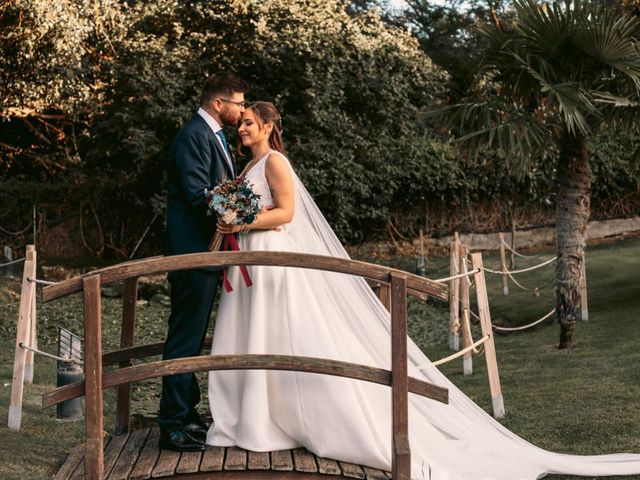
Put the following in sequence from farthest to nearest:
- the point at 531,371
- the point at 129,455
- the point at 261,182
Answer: the point at 531,371, the point at 261,182, the point at 129,455

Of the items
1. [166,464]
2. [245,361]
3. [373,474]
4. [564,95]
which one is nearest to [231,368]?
[245,361]

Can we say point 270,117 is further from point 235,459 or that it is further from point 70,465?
point 70,465

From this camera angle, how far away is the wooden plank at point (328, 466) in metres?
A: 4.82

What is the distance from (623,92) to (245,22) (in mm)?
9359

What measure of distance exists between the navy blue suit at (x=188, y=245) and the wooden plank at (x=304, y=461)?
2.26ft

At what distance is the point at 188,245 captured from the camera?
531 centimetres

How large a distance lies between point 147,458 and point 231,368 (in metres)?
0.77

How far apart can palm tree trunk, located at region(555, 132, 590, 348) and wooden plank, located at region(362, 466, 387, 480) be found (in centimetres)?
659

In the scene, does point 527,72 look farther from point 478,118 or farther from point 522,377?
point 522,377

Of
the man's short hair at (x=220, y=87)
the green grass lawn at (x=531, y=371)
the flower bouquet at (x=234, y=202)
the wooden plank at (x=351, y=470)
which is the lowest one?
the green grass lawn at (x=531, y=371)

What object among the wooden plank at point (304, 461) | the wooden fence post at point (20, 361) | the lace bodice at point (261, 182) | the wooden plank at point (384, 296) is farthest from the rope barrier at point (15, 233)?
the wooden plank at point (304, 461)

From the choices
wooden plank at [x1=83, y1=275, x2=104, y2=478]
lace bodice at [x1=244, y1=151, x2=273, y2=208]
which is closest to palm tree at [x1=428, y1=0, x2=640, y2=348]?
lace bodice at [x1=244, y1=151, x2=273, y2=208]

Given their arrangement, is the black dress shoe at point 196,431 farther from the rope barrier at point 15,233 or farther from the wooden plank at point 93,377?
the rope barrier at point 15,233

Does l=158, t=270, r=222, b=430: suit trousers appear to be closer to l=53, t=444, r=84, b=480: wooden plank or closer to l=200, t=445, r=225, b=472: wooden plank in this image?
l=200, t=445, r=225, b=472: wooden plank
